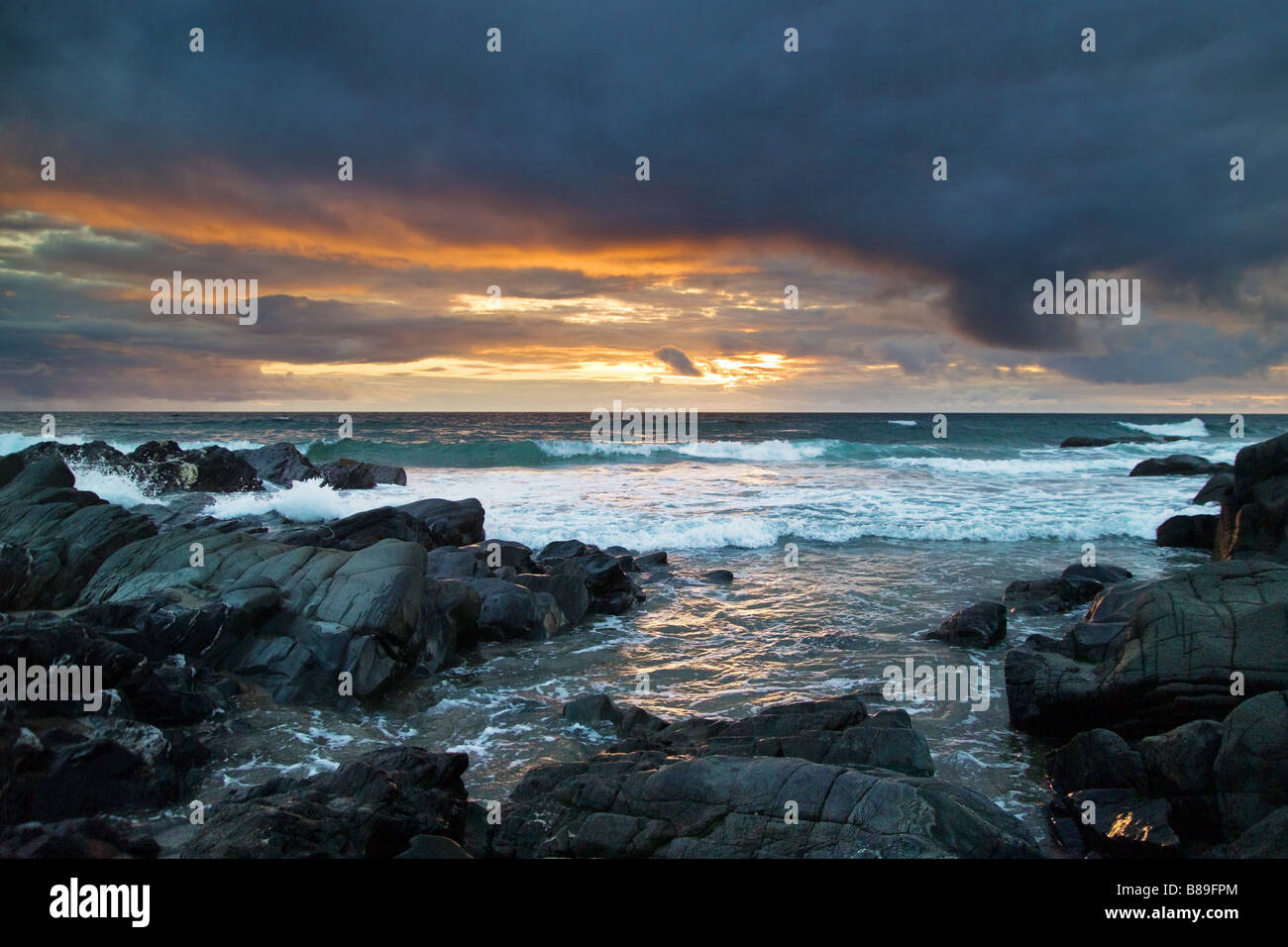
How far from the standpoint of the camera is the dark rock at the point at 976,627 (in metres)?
12.1

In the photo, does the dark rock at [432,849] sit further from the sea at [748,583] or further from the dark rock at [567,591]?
the dark rock at [567,591]

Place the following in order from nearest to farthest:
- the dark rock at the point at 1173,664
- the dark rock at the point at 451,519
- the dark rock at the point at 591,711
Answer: the dark rock at the point at 1173,664 → the dark rock at the point at 591,711 → the dark rock at the point at 451,519

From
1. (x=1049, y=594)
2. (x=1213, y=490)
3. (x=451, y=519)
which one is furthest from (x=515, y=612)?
(x=1213, y=490)

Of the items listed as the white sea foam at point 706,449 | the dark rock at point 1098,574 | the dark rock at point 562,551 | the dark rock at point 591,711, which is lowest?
the dark rock at point 591,711

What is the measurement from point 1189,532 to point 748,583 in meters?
13.9

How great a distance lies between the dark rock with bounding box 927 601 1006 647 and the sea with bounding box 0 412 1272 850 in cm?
30

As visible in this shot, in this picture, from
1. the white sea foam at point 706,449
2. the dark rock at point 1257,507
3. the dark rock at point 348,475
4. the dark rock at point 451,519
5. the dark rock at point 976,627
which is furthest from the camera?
the white sea foam at point 706,449

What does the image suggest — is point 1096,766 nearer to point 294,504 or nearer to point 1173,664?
point 1173,664

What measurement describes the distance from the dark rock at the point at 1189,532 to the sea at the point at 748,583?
2.78ft

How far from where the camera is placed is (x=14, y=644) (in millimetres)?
8070

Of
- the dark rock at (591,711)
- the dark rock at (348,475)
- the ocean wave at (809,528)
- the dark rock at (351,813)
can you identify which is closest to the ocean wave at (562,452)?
Result: the dark rock at (348,475)

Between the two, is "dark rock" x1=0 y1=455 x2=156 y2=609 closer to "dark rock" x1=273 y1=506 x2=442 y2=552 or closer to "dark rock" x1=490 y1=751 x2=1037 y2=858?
"dark rock" x1=273 y1=506 x2=442 y2=552

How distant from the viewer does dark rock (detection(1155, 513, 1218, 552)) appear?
67.6 feet

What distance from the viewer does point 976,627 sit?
40.1ft
